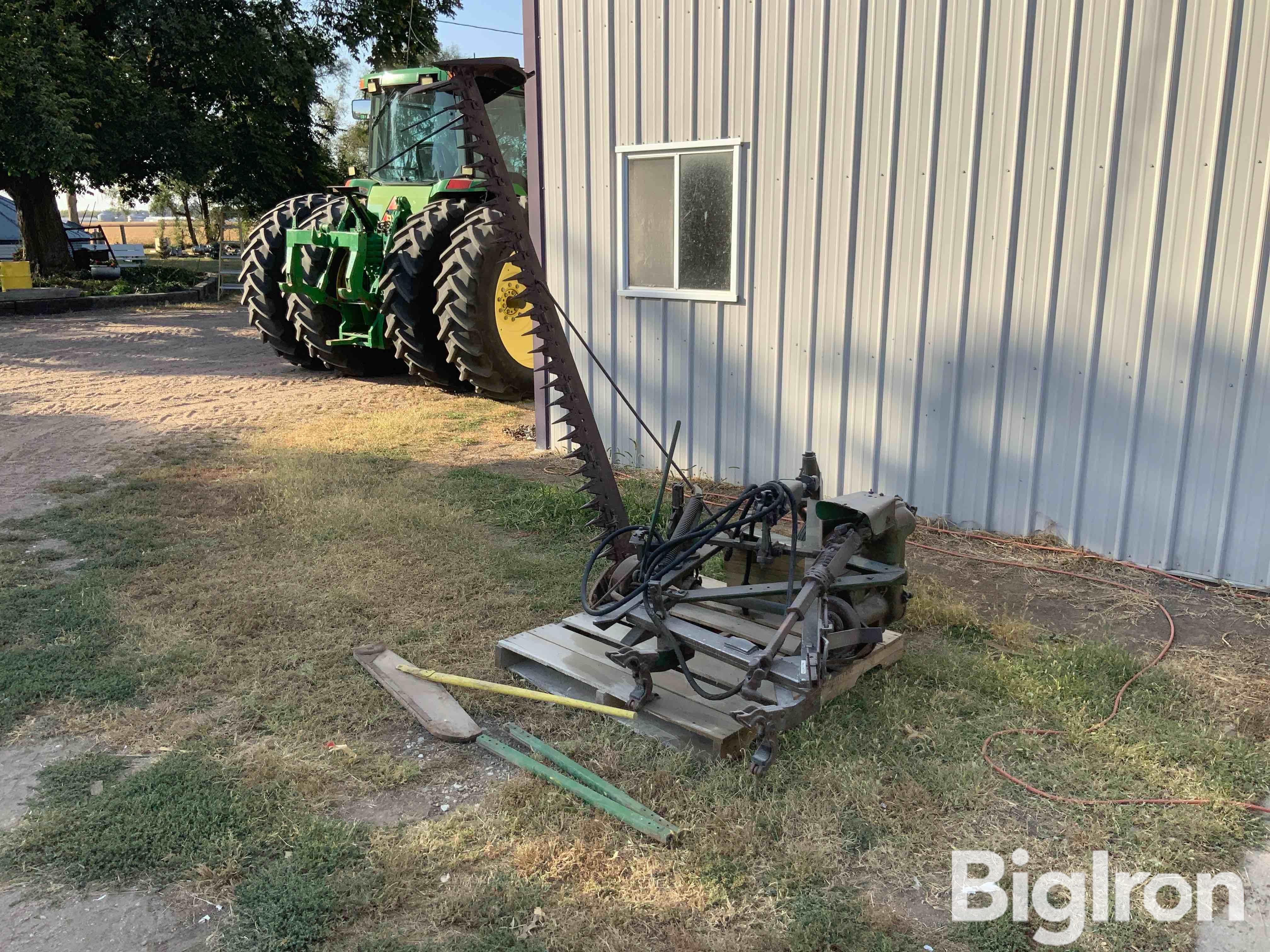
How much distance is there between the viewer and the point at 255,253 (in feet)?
33.1

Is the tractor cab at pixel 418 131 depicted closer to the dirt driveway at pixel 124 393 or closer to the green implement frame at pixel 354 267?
the green implement frame at pixel 354 267

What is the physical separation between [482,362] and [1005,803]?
626cm

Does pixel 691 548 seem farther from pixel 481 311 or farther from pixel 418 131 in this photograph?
pixel 418 131

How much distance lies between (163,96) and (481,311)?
530 inches

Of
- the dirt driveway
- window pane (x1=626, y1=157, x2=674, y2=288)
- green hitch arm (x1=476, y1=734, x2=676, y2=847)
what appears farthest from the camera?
the dirt driveway

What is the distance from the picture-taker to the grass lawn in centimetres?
244

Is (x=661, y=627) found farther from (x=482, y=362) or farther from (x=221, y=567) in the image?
(x=482, y=362)

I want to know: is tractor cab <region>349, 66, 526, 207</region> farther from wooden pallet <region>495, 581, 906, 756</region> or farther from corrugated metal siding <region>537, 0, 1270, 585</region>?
wooden pallet <region>495, 581, 906, 756</region>

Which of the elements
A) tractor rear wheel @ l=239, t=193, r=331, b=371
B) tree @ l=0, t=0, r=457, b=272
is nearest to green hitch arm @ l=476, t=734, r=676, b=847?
tractor rear wheel @ l=239, t=193, r=331, b=371

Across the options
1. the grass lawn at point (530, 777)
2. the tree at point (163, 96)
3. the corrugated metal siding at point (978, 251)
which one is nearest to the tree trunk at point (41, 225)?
the tree at point (163, 96)

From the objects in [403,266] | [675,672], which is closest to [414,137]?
[403,266]

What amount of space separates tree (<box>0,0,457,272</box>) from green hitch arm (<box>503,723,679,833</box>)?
50.5ft

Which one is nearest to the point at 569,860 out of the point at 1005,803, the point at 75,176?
the point at 1005,803

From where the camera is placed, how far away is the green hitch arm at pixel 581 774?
280 centimetres
